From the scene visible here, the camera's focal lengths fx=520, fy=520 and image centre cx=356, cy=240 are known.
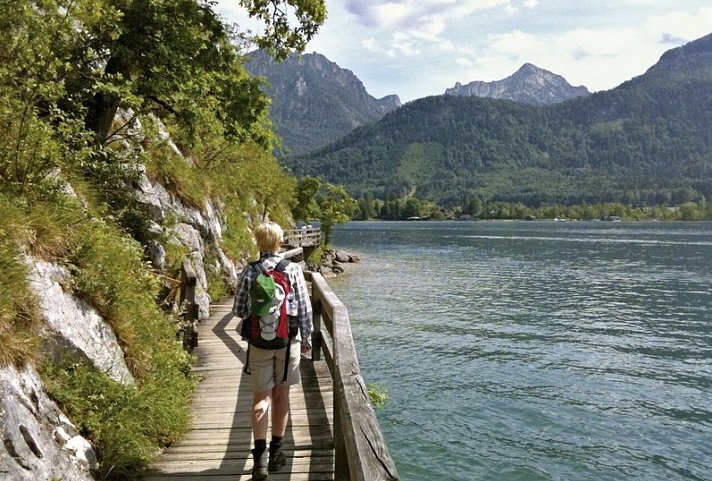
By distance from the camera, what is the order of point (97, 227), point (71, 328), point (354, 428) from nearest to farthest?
point (354, 428)
point (71, 328)
point (97, 227)

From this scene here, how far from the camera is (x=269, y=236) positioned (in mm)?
5176

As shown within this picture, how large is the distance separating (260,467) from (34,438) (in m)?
2.05

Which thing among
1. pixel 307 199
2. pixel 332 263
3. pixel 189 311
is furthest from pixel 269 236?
pixel 307 199

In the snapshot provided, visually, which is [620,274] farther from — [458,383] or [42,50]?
[42,50]

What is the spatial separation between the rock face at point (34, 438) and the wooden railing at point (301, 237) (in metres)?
33.4

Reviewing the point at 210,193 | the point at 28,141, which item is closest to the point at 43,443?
the point at 28,141

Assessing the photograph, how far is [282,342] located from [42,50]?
16.4ft

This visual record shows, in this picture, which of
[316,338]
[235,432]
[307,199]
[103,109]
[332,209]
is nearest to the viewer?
[235,432]

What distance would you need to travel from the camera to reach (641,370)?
60.1 ft

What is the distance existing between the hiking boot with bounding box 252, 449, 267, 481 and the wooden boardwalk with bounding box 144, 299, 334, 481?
0.18 m

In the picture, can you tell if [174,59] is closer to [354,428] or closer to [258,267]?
[258,267]

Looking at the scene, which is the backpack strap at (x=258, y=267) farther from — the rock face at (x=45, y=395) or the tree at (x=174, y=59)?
the tree at (x=174, y=59)

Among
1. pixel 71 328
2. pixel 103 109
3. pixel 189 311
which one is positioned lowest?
pixel 189 311

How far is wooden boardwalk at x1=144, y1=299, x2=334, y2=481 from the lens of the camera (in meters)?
5.41
